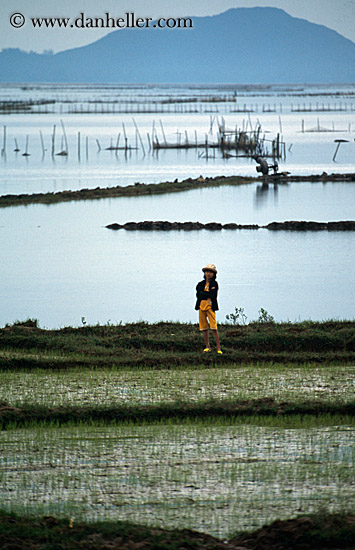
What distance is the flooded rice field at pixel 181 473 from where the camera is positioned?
576 centimetres

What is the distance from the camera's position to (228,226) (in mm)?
29547

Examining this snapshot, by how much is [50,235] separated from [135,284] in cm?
860

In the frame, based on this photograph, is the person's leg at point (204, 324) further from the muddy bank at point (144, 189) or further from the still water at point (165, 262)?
the muddy bank at point (144, 189)

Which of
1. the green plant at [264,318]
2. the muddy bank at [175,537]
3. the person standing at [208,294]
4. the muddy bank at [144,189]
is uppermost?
the muddy bank at [144,189]

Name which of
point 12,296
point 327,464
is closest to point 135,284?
point 12,296

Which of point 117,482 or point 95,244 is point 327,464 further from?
point 95,244

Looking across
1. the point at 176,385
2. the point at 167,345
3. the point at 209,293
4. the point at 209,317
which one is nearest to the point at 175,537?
the point at 176,385

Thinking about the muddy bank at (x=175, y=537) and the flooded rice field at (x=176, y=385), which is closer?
the muddy bank at (x=175, y=537)

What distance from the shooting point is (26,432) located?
318 inches

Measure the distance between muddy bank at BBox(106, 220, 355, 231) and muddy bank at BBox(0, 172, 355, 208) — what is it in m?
7.39

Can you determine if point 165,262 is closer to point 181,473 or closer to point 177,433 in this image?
point 177,433

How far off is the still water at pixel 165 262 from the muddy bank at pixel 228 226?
0.51 meters

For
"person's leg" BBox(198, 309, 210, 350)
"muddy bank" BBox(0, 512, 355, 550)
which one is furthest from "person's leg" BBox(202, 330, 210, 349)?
"muddy bank" BBox(0, 512, 355, 550)

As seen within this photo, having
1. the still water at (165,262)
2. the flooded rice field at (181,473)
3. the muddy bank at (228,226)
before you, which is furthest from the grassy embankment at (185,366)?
the muddy bank at (228,226)
